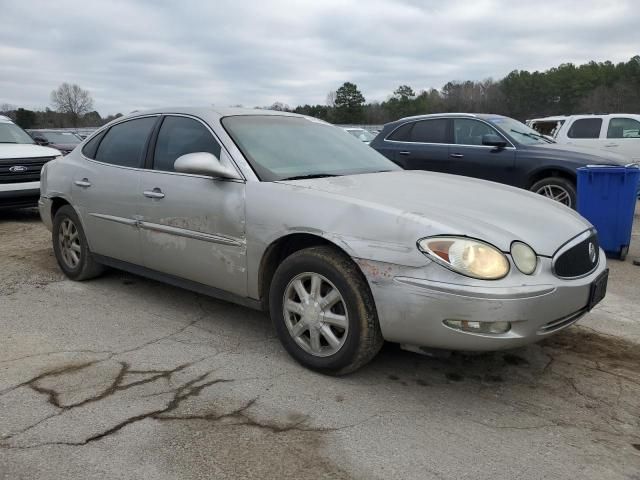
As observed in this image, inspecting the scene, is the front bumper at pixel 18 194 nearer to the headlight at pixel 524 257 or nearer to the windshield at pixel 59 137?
the headlight at pixel 524 257

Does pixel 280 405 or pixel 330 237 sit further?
pixel 330 237

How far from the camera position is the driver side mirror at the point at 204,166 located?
3.70 metres

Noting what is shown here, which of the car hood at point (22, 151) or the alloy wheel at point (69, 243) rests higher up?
the car hood at point (22, 151)

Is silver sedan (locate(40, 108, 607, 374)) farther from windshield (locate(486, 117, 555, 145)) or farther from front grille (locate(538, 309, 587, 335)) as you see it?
windshield (locate(486, 117, 555, 145))

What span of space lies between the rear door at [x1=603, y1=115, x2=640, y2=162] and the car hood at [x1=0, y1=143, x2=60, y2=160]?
1122 centimetres

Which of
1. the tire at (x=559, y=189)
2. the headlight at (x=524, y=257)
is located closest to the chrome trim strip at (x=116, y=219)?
the headlight at (x=524, y=257)

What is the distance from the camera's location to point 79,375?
11.3 feet

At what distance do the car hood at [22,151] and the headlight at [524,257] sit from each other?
27.4 ft

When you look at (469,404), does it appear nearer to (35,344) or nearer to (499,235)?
(499,235)

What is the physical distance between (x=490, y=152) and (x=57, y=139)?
14.5 meters

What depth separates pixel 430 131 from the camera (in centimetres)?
956

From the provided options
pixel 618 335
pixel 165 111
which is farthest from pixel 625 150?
pixel 165 111

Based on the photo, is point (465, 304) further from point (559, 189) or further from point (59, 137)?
point (59, 137)

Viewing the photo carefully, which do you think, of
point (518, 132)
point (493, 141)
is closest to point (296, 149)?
point (493, 141)
